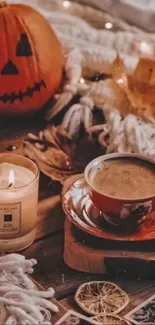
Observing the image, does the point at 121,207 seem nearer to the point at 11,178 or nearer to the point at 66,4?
the point at 11,178

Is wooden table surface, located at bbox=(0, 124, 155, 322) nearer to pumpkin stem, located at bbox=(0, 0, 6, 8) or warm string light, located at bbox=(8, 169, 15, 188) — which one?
warm string light, located at bbox=(8, 169, 15, 188)

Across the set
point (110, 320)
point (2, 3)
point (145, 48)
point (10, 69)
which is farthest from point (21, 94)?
point (110, 320)

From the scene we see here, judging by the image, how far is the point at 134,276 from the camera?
39.4 inches

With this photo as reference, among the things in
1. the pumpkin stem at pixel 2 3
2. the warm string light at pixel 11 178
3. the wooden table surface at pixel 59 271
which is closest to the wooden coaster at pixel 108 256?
the wooden table surface at pixel 59 271

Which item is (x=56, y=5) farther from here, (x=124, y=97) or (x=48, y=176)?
(x=48, y=176)

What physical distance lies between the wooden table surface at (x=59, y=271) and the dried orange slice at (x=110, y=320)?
0.03 meters

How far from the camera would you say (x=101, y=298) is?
953 millimetres

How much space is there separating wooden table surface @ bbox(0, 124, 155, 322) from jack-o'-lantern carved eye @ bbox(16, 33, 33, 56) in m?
0.33

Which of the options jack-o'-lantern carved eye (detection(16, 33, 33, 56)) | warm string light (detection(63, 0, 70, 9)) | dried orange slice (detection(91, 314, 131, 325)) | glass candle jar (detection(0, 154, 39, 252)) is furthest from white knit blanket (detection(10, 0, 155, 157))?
dried orange slice (detection(91, 314, 131, 325))

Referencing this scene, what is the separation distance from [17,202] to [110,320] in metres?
0.22

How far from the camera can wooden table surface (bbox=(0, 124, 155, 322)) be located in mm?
976

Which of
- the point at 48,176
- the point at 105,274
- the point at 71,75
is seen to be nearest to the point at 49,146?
the point at 48,176

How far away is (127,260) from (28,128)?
1.50 ft

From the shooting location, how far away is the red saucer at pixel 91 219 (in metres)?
1.01
